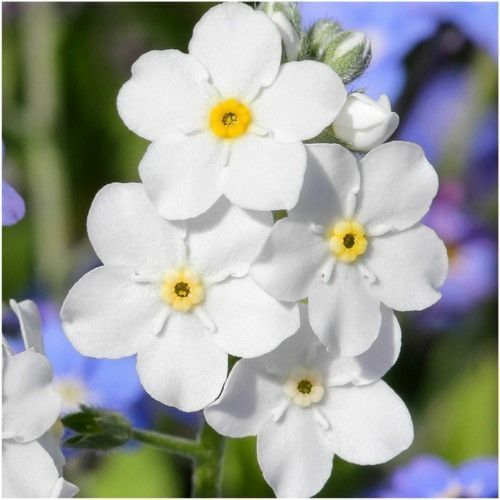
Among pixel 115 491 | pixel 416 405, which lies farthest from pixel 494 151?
pixel 115 491

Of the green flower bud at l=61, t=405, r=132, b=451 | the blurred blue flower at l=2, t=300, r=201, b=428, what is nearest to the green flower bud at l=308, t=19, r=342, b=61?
the green flower bud at l=61, t=405, r=132, b=451

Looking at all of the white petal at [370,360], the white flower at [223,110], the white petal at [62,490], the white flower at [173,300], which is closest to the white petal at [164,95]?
the white flower at [223,110]

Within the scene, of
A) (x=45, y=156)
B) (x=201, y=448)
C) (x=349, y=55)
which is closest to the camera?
(x=349, y=55)

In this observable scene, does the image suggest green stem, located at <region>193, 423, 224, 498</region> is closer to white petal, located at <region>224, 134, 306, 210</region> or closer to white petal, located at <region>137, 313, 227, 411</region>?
white petal, located at <region>137, 313, 227, 411</region>

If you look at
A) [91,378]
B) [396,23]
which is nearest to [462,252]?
[396,23]

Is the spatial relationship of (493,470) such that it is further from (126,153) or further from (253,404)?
(126,153)

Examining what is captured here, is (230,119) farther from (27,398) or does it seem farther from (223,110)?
(27,398)

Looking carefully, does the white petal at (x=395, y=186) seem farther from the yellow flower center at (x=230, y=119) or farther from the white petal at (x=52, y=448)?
the white petal at (x=52, y=448)
